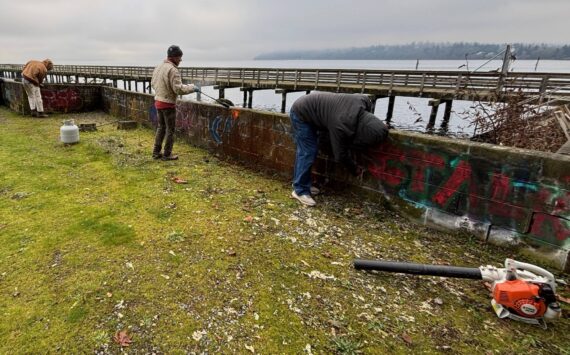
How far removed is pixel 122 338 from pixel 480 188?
380 centimetres

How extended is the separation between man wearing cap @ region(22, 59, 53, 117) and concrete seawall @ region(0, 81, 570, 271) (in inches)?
338

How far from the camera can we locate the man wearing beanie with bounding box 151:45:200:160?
19.8 ft

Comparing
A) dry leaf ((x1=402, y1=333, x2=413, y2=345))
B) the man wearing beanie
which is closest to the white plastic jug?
the man wearing beanie

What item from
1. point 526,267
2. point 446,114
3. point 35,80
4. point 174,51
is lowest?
point 526,267

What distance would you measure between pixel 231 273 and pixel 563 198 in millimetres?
3331

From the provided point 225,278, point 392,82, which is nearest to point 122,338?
point 225,278

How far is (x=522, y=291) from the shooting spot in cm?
255

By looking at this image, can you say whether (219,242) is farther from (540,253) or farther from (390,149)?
(540,253)

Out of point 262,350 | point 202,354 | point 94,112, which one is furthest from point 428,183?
point 94,112

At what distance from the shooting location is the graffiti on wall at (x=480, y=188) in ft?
10.8

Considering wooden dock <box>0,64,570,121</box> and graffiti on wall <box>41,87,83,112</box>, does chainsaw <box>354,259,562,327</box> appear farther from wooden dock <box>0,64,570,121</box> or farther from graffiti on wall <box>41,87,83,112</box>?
graffiti on wall <box>41,87,83,112</box>

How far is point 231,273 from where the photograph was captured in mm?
3055

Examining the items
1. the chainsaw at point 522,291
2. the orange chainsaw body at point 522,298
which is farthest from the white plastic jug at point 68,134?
the orange chainsaw body at point 522,298

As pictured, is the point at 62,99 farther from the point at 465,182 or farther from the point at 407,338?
the point at 407,338
